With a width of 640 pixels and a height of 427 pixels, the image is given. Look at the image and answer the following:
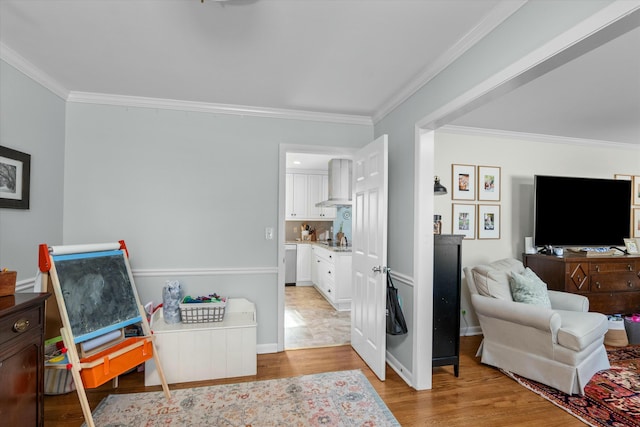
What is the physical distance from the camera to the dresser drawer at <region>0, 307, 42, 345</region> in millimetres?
1497

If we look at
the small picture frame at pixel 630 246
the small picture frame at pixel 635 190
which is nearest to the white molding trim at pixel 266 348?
the small picture frame at pixel 630 246

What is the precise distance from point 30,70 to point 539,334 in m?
4.51

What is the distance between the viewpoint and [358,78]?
264cm

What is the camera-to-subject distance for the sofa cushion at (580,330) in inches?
97.7

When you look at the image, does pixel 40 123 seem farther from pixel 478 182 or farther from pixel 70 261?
pixel 478 182

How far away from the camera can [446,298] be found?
112 inches

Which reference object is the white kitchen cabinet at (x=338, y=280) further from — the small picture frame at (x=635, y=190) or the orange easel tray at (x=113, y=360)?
the small picture frame at (x=635, y=190)

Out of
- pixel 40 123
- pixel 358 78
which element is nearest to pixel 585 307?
pixel 358 78

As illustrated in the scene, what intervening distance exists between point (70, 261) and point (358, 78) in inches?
97.9

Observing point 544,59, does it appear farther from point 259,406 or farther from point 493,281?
point 259,406

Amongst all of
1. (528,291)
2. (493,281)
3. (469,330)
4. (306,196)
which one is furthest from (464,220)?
(306,196)

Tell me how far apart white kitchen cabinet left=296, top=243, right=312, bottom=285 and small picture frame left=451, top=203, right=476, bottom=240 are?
330 centimetres

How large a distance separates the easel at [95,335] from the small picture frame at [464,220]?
3.37 m

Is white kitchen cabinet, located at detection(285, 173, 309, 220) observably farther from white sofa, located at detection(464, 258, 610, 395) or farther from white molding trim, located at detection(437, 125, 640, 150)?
white sofa, located at detection(464, 258, 610, 395)
